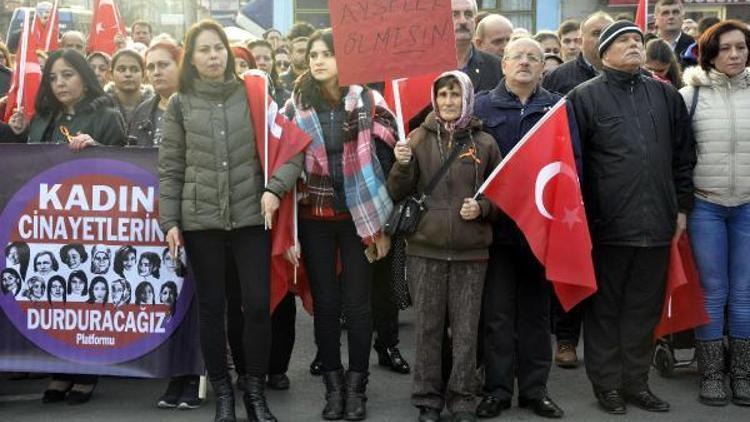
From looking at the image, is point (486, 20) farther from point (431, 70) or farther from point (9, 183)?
point (9, 183)

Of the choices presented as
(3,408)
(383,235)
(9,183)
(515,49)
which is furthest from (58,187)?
(515,49)

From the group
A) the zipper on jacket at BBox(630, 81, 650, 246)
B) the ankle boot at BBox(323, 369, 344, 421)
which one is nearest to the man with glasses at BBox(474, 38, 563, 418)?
the zipper on jacket at BBox(630, 81, 650, 246)

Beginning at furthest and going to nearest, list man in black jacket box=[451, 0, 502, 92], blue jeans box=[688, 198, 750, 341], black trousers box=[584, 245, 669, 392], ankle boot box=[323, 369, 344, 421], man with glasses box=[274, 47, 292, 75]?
1. man with glasses box=[274, 47, 292, 75]
2. man in black jacket box=[451, 0, 502, 92]
3. blue jeans box=[688, 198, 750, 341]
4. black trousers box=[584, 245, 669, 392]
5. ankle boot box=[323, 369, 344, 421]

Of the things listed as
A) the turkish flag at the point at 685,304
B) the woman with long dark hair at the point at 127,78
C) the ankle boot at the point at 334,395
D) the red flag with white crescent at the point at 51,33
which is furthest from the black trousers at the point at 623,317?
the red flag with white crescent at the point at 51,33

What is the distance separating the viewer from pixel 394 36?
5.31 m

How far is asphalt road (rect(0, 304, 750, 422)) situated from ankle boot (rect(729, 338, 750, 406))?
0.26 ft

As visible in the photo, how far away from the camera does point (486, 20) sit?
26.6ft

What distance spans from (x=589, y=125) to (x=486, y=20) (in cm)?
265

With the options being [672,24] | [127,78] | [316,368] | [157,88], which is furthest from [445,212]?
[672,24]

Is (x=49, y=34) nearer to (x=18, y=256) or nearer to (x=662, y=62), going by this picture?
(x=18, y=256)

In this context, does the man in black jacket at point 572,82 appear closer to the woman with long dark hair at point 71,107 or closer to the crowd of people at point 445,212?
the crowd of people at point 445,212

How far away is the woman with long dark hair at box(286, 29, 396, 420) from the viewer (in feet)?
18.1

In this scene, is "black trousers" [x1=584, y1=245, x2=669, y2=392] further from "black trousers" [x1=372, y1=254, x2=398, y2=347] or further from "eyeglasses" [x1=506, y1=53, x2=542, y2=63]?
"black trousers" [x1=372, y1=254, x2=398, y2=347]

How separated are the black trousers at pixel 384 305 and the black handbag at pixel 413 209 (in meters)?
1.20
